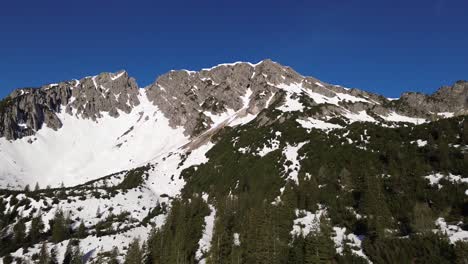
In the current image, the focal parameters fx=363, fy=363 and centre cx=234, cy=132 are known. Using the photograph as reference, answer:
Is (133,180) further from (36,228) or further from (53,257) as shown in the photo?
(53,257)

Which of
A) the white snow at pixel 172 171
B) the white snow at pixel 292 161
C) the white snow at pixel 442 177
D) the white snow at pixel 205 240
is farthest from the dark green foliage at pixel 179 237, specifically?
the white snow at pixel 442 177

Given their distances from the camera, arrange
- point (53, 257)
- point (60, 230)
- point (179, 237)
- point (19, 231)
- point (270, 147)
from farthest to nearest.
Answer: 1. point (270, 147)
2. point (19, 231)
3. point (60, 230)
4. point (53, 257)
5. point (179, 237)

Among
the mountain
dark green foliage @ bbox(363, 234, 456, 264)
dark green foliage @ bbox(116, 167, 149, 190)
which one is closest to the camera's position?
dark green foliage @ bbox(363, 234, 456, 264)

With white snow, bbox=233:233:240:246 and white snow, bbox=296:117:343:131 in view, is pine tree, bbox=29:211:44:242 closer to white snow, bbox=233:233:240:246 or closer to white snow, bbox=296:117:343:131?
white snow, bbox=233:233:240:246

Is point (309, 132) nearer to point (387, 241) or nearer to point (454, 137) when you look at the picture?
point (454, 137)

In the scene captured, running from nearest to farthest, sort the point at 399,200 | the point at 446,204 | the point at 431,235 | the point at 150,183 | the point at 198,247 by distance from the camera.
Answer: the point at 431,235
the point at 446,204
the point at 399,200
the point at 198,247
the point at 150,183

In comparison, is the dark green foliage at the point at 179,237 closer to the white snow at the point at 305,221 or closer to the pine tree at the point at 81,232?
the white snow at the point at 305,221

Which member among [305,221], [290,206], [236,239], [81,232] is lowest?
[236,239]

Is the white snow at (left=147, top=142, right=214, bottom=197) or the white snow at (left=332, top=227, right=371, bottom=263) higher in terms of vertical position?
the white snow at (left=147, top=142, right=214, bottom=197)

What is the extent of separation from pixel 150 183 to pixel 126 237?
6283 cm

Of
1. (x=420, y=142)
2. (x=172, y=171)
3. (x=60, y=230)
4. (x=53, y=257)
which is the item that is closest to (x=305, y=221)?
(x=420, y=142)

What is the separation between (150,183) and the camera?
532ft

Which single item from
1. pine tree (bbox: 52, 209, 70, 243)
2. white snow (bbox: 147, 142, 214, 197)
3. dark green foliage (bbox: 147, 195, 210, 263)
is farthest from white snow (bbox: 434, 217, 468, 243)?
white snow (bbox: 147, 142, 214, 197)

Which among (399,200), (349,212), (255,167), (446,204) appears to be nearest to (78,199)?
(255,167)
